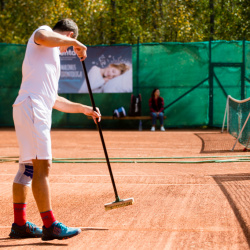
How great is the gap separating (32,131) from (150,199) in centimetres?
220

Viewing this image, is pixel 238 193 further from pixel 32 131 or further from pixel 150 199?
pixel 32 131

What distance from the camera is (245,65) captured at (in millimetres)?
18281

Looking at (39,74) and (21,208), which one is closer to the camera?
(39,74)

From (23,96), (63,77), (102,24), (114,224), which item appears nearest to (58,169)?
(114,224)

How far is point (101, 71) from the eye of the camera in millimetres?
18375

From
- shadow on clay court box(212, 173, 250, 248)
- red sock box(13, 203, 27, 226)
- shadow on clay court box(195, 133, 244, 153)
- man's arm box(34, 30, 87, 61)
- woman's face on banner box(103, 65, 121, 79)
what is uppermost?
man's arm box(34, 30, 87, 61)

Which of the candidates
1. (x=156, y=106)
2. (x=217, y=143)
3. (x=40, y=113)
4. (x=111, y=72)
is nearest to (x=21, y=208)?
(x=40, y=113)

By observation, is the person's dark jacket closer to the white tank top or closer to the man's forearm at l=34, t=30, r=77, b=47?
the white tank top

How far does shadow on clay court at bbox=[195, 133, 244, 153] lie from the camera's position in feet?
38.9

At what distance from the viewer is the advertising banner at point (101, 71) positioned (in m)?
18.3

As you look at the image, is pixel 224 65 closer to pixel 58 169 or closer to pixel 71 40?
pixel 58 169

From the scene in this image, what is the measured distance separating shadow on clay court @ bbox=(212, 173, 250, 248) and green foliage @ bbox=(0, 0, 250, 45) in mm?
22462

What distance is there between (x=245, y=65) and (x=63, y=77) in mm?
6048

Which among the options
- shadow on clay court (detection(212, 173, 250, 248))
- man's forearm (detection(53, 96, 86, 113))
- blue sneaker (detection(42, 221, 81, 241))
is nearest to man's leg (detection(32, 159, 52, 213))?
blue sneaker (detection(42, 221, 81, 241))
